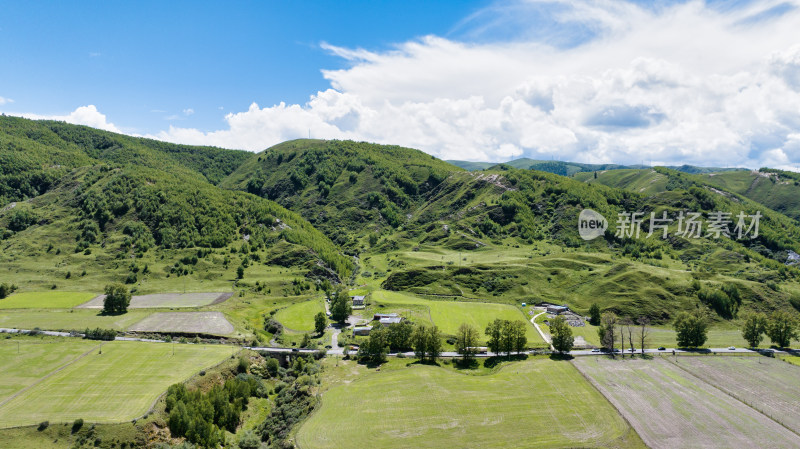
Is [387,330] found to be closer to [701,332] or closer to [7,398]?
[7,398]

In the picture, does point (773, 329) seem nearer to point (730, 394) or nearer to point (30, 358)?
point (730, 394)

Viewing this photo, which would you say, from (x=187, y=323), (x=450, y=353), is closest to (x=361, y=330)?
(x=450, y=353)

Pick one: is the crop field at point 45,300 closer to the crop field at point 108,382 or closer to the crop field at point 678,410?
the crop field at point 108,382

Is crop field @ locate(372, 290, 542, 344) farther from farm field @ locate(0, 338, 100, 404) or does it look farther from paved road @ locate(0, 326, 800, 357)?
farm field @ locate(0, 338, 100, 404)

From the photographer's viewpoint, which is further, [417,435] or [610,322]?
[610,322]

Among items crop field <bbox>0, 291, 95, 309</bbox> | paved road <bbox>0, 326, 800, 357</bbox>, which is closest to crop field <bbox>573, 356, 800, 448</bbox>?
paved road <bbox>0, 326, 800, 357</bbox>

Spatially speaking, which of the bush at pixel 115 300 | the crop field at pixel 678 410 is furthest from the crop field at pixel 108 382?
the crop field at pixel 678 410

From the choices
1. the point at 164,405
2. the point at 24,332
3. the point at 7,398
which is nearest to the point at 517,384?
the point at 164,405
